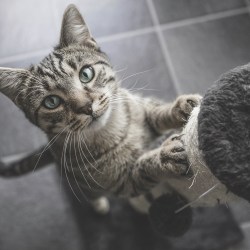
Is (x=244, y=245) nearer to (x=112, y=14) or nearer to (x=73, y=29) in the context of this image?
(x=73, y=29)

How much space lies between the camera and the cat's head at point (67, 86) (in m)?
1.04

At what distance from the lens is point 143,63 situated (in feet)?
5.81

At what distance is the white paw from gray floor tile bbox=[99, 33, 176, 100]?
1.57 feet

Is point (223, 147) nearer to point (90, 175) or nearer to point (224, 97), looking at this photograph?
point (224, 97)

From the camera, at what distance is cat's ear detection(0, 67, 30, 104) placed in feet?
3.50

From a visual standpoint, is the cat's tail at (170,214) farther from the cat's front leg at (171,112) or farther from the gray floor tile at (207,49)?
the gray floor tile at (207,49)

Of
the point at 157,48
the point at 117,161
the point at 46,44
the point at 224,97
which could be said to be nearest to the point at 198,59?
the point at 157,48

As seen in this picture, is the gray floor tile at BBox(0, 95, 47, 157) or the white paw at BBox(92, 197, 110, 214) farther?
the gray floor tile at BBox(0, 95, 47, 157)

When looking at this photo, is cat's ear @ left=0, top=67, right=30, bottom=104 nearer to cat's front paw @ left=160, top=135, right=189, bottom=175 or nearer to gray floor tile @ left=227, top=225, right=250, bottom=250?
cat's front paw @ left=160, top=135, right=189, bottom=175

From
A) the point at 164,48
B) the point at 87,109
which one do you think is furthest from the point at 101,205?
the point at 164,48

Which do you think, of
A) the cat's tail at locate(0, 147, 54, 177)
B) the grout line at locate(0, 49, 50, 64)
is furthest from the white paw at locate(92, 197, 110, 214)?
the grout line at locate(0, 49, 50, 64)

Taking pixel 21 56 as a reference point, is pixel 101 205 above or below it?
below

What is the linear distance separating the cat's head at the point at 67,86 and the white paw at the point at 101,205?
0.47m

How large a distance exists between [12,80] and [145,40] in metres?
0.86
